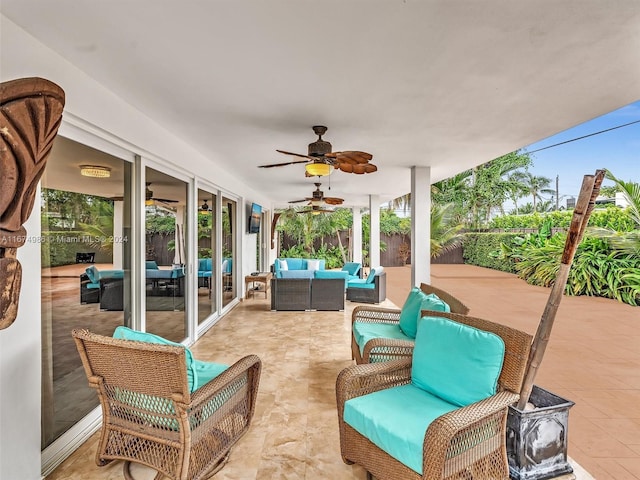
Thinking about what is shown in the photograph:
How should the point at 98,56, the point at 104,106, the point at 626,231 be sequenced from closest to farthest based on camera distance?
the point at 98,56 < the point at 104,106 < the point at 626,231

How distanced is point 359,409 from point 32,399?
70.3 inches

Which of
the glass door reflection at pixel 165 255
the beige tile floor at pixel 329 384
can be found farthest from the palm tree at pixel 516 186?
the glass door reflection at pixel 165 255

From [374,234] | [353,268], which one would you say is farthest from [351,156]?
[374,234]

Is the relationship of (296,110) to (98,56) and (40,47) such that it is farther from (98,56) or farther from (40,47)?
(40,47)

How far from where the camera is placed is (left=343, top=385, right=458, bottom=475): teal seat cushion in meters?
1.61

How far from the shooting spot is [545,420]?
6.31 ft

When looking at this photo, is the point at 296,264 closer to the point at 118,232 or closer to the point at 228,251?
the point at 228,251

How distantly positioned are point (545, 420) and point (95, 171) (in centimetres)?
340

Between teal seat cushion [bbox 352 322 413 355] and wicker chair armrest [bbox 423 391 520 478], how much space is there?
1327 mm

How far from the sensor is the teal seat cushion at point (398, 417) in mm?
1609

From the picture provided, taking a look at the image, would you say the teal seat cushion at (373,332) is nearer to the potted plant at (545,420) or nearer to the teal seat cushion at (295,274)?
the potted plant at (545,420)

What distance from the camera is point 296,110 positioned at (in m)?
3.00

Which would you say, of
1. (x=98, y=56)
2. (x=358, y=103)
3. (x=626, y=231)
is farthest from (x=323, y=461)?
(x=626, y=231)

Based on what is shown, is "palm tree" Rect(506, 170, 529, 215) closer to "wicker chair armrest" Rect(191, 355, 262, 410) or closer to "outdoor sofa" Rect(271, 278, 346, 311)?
"outdoor sofa" Rect(271, 278, 346, 311)
